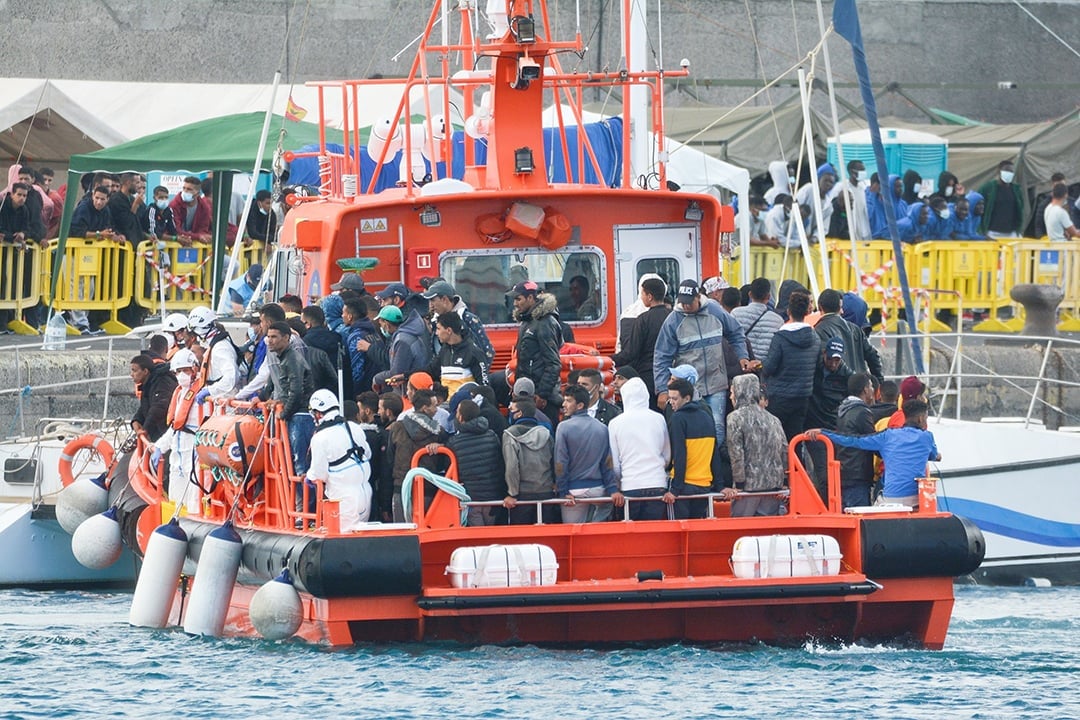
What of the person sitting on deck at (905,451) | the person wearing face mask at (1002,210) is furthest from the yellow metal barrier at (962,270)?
the person sitting on deck at (905,451)

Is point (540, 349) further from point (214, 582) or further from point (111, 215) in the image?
point (111, 215)

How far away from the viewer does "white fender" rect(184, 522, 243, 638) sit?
39.0ft

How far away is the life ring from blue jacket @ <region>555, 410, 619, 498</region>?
5371 mm

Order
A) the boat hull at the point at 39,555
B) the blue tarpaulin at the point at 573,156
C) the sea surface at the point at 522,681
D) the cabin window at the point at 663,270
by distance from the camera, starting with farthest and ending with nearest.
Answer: the blue tarpaulin at the point at 573,156 → the boat hull at the point at 39,555 → the cabin window at the point at 663,270 → the sea surface at the point at 522,681

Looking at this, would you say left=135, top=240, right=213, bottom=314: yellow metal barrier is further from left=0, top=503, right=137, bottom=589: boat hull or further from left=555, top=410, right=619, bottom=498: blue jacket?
left=555, top=410, right=619, bottom=498: blue jacket

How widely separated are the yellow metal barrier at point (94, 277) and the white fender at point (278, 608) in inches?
392

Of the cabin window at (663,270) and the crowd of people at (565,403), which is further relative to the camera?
A: the cabin window at (663,270)

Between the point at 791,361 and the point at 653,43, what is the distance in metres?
15.8

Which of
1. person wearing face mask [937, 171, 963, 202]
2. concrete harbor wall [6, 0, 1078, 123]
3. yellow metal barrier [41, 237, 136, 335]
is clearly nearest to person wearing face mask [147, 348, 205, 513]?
yellow metal barrier [41, 237, 136, 335]

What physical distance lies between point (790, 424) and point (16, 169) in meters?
12.1

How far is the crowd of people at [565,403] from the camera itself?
11.4 meters

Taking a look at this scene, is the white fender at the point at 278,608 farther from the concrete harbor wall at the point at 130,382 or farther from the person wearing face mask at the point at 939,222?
the person wearing face mask at the point at 939,222

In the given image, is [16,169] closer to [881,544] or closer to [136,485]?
[136,485]

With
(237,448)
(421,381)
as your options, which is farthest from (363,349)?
(237,448)
